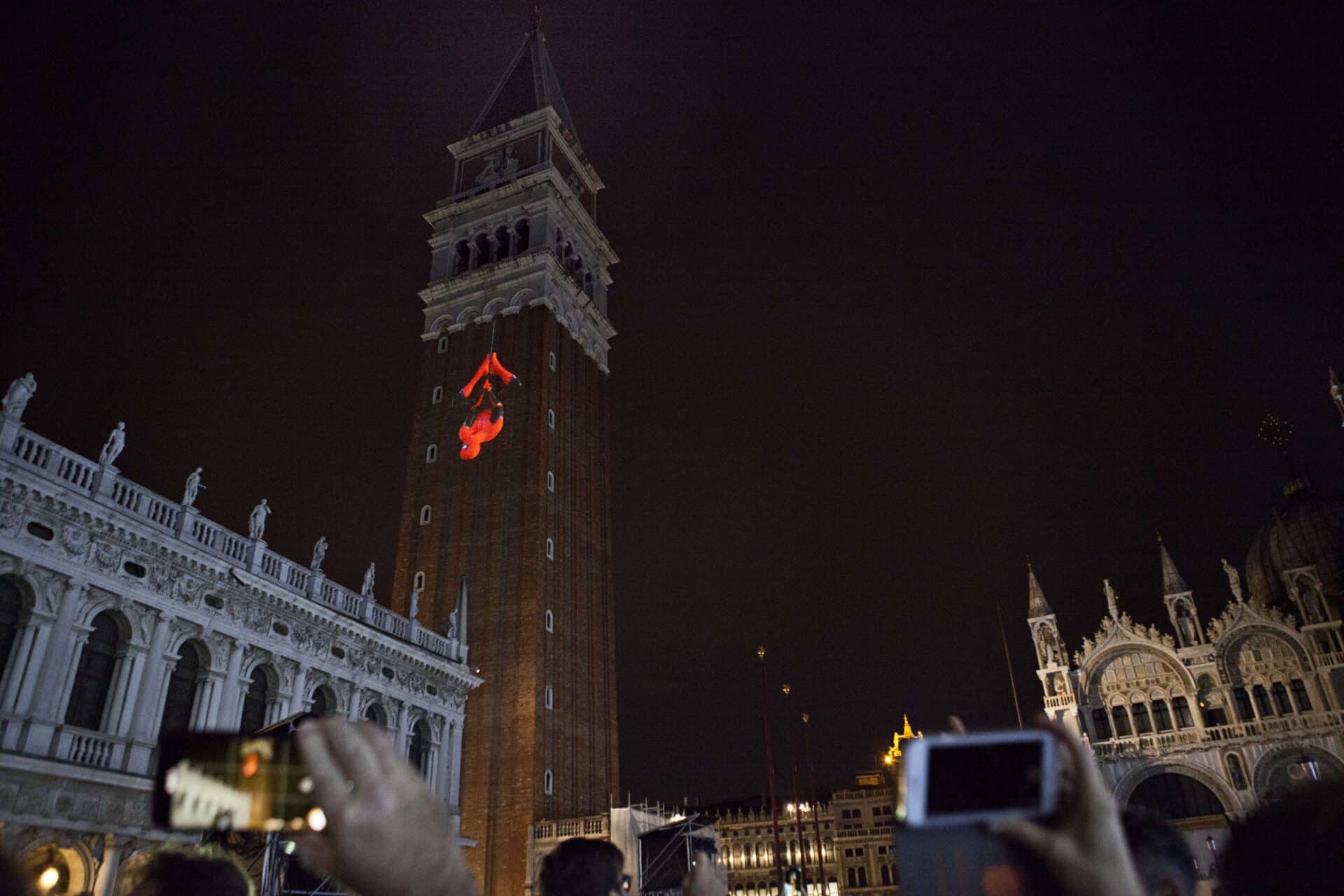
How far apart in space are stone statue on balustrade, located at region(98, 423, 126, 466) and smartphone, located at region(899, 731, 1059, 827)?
73.8 feet

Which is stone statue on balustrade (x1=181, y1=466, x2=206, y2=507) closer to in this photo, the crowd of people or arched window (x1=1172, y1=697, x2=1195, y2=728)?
the crowd of people

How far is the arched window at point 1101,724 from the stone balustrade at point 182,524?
34108 mm

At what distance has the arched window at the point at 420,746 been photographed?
2958 centimetres

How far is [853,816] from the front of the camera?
67.9 meters

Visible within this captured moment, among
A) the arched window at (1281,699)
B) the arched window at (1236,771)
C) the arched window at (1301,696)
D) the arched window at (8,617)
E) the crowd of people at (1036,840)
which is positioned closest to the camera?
the crowd of people at (1036,840)

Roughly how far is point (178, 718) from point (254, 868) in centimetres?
679

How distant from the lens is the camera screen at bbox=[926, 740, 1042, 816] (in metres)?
1.71

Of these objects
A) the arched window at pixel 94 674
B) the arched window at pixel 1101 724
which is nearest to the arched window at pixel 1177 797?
the arched window at pixel 1101 724

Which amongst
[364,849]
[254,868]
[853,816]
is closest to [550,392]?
[254,868]

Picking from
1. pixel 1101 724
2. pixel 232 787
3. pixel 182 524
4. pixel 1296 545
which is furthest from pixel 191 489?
pixel 1296 545

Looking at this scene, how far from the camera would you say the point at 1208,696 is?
41.9 meters

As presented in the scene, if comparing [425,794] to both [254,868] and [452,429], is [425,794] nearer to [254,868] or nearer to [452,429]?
[254,868]

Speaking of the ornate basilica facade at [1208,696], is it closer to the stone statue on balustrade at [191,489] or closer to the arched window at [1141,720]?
the arched window at [1141,720]

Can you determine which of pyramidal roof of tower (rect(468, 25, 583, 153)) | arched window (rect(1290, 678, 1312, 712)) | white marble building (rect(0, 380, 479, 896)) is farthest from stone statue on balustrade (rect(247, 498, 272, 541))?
arched window (rect(1290, 678, 1312, 712))
